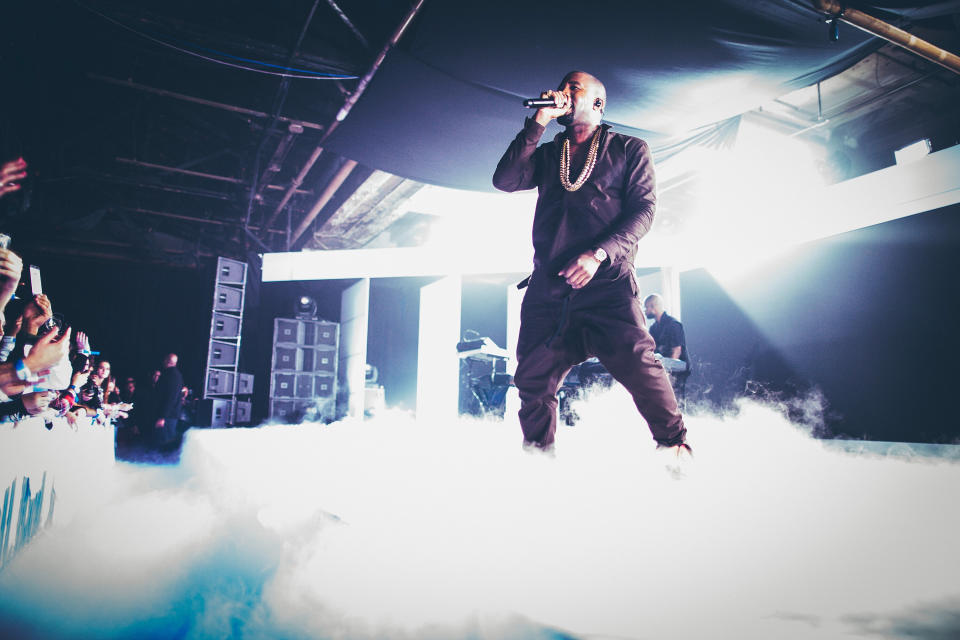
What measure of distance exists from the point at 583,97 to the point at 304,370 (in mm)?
8000

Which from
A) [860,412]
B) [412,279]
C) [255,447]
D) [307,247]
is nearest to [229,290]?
[307,247]

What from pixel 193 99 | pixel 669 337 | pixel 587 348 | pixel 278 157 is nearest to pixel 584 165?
pixel 587 348

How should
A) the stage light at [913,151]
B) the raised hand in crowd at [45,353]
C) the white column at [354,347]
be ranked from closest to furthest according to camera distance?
the raised hand in crowd at [45,353] < the stage light at [913,151] < the white column at [354,347]

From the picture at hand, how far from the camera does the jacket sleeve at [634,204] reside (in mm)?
1703

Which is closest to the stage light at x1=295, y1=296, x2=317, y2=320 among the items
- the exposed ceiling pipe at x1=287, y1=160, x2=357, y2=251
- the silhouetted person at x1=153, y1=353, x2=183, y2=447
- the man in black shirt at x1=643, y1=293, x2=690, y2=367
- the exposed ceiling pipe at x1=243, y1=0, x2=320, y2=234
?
the exposed ceiling pipe at x1=287, y1=160, x2=357, y2=251

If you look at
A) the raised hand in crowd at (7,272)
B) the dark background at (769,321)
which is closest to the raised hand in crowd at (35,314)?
the raised hand in crowd at (7,272)

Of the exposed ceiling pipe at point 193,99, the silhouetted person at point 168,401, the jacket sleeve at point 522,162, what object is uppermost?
the exposed ceiling pipe at point 193,99

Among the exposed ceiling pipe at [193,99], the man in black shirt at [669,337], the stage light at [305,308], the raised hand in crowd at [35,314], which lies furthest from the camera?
the stage light at [305,308]

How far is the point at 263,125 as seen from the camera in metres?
6.16

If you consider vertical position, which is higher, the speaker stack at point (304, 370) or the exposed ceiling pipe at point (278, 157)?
the exposed ceiling pipe at point (278, 157)

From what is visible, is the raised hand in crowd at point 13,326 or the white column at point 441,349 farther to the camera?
the white column at point 441,349

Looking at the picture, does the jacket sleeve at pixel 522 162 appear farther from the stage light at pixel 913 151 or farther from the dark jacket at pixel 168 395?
the stage light at pixel 913 151

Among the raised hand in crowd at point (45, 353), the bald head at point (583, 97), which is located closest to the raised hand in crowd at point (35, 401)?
the raised hand in crowd at point (45, 353)

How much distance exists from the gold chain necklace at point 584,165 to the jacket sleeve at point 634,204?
123 mm
